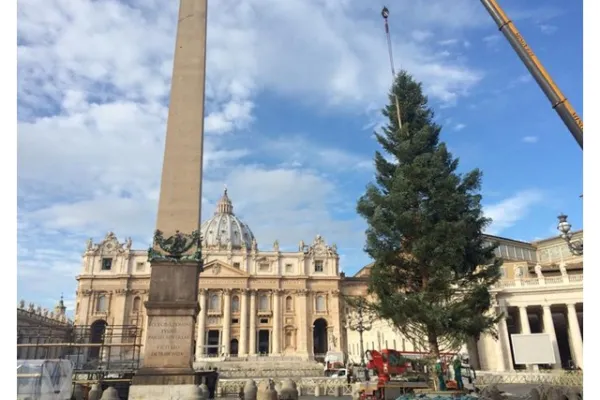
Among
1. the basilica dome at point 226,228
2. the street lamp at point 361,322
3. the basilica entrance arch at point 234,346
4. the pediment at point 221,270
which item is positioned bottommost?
the basilica entrance arch at point 234,346

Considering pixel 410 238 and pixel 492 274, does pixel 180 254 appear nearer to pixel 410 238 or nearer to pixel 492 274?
pixel 410 238

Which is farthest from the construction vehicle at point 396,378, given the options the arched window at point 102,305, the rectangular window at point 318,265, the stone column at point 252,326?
the arched window at point 102,305

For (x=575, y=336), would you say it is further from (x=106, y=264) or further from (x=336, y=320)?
(x=106, y=264)

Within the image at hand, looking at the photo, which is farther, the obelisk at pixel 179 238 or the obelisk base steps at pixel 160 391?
the obelisk at pixel 179 238

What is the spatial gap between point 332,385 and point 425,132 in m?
15.2

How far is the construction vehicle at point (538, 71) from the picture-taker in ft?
31.9

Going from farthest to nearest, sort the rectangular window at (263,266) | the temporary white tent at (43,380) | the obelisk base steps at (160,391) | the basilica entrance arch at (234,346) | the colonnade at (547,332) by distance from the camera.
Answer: the rectangular window at (263,266) → the basilica entrance arch at (234,346) → the colonnade at (547,332) → the temporary white tent at (43,380) → the obelisk base steps at (160,391)

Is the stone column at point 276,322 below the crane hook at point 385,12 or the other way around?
below

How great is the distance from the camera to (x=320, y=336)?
3157 inches

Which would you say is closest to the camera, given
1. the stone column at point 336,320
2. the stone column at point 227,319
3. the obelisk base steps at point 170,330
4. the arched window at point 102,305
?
the obelisk base steps at point 170,330

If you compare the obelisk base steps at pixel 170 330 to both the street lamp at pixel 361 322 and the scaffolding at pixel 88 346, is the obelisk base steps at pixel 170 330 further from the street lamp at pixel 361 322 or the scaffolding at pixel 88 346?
the street lamp at pixel 361 322

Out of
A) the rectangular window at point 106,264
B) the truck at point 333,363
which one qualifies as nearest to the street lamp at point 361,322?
the truck at point 333,363

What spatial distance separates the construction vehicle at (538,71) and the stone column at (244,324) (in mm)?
66421
